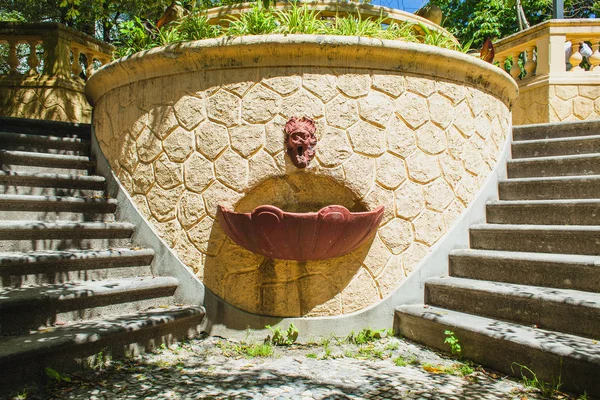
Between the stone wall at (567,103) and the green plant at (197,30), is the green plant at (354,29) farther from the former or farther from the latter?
the stone wall at (567,103)

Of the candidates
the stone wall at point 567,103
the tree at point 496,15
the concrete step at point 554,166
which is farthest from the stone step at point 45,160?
the tree at point 496,15

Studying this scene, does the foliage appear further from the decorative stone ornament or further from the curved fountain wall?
the decorative stone ornament

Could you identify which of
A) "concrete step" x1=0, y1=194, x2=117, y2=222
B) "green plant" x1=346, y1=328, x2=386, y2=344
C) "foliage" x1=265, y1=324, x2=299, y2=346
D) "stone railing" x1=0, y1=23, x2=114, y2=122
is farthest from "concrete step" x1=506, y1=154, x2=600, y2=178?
"stone railing" x1=0, y1=23, x2=114, y2=122

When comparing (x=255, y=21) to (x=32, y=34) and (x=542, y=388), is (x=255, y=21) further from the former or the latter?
(x=32, y=34)

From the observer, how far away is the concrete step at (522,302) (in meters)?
2.56

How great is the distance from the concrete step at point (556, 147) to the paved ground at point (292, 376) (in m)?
2.37

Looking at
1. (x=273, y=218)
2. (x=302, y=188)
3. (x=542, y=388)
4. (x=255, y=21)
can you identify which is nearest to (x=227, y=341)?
(x=273, y=218)

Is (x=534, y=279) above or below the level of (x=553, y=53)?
below

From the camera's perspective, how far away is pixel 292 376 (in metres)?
2.72

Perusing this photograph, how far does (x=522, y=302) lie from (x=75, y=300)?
2.86 metres

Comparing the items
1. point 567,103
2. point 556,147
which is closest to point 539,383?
point 556,147

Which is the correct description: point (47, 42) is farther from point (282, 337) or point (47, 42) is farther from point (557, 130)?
point (557, 130)

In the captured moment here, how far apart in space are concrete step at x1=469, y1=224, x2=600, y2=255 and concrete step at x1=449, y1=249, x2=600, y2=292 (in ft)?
0.29

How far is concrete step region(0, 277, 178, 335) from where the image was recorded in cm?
262
